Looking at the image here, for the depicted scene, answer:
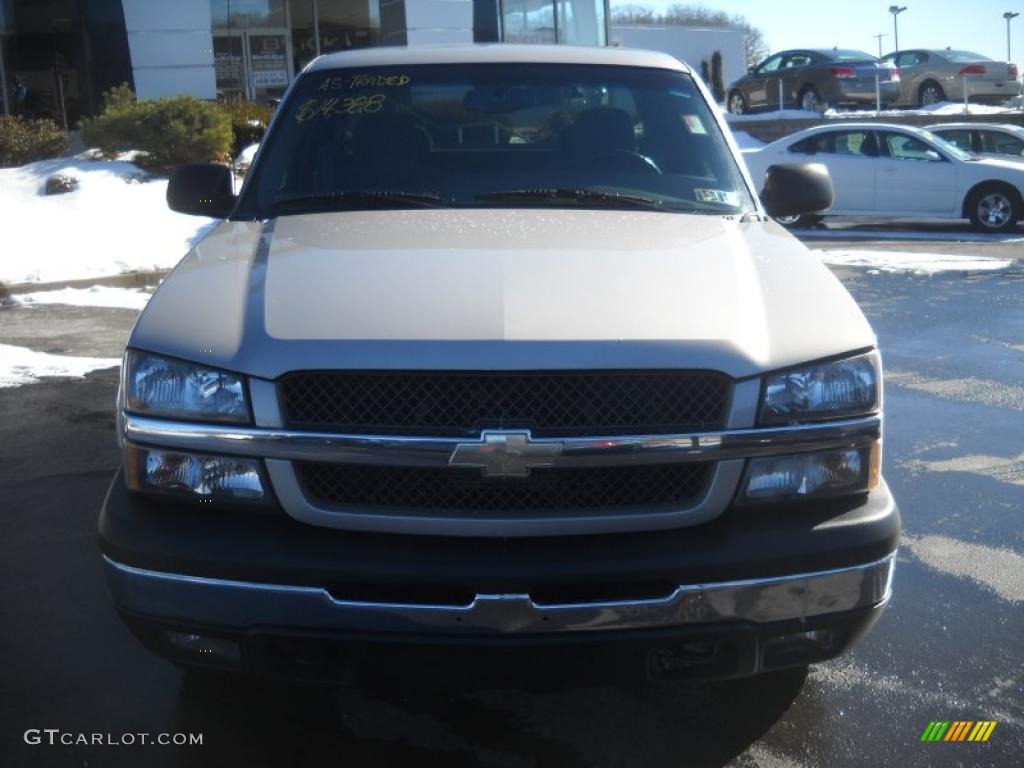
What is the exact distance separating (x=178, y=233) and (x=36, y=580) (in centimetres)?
1101

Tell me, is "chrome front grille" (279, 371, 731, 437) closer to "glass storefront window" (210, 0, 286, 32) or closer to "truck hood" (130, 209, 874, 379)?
"truck hood" (130, 209, 874, 379)

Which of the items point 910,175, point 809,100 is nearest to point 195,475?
point 910,175

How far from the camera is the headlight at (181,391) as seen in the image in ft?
9.60

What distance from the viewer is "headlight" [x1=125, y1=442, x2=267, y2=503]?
292cm

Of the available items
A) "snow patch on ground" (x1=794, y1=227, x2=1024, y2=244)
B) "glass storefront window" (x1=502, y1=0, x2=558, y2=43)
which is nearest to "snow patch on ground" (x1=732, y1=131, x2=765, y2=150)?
"glass storefront window" (x1=502, y1=0, x2=558, y2=43)

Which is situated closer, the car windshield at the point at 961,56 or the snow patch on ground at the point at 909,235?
the snow patch on ground at the point at 909,235

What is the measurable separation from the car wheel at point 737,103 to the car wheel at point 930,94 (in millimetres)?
4432

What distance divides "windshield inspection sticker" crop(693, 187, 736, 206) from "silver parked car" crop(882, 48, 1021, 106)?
92.6 feet

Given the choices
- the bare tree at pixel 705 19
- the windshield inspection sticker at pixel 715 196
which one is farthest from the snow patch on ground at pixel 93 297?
the bare tree at pixel 705 19

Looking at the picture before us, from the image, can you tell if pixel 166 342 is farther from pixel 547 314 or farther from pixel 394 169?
pixel 394 169

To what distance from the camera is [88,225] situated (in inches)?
588

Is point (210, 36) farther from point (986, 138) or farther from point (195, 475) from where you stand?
point (195, 475)

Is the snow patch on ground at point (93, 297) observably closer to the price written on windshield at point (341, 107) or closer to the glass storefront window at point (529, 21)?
the price written on windshield at point (341, 107)

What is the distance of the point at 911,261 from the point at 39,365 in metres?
9.79
